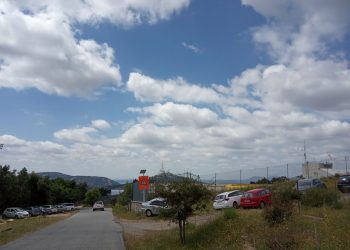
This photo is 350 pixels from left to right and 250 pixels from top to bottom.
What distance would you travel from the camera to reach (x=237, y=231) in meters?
19.6

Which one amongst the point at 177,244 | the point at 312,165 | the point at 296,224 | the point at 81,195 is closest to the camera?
the point at 296,224

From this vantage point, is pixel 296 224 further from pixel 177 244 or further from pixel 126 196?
pixel 126 196

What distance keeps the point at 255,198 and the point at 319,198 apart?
27.2 feet

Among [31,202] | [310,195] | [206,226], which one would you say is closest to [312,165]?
[310,195]

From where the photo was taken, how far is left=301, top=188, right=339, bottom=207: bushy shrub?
80.6ft

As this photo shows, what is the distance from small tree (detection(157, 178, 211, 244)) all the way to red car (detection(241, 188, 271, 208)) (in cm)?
1184

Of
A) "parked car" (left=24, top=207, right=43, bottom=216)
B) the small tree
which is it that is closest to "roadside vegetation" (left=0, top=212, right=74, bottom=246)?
the small tree

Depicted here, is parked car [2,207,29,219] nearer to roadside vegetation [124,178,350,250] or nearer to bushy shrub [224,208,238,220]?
roadside vegetation [124,178,350,250]

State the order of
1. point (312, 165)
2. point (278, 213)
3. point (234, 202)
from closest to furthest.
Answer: point (278, 213) → point (234, 202) → point (312, 165)

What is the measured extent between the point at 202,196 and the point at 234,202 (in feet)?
46.5

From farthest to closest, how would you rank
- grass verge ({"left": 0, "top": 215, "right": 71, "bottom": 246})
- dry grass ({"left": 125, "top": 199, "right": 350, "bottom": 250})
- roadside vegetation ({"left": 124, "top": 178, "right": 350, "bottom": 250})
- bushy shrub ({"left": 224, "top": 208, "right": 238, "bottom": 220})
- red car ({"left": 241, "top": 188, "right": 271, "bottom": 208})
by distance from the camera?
red car ({"left": 241, "top": 188, "right": 271, "bottom": 208}) < grass verge ({"left": 0, "top": 215, "right": 71, "bottom": 246}) < bushy shrub ({"left": 224, "top": 208, "right": 238, "bottom": 220}) < roadside vegetation ({"left": 124, "top": 178, "right": 350, "bottom": 250}) < dry grass ({"left": 125, "top": 199, "right": 350, "bottom": 250})

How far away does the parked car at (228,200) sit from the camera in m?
35.4

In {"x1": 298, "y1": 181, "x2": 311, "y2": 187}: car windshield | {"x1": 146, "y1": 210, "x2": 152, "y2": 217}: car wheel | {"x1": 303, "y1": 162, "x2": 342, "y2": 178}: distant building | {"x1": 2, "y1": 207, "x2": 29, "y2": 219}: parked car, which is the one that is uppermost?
{"x1": 303, "y1": 162, "x2": 342, "y2": 178}: distant building

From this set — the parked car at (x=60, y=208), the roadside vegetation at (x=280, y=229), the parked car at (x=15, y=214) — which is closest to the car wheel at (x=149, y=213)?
the roadside vegetation at (x=280, y=229)
